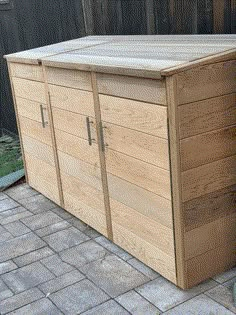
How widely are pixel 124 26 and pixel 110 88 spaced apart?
1.55 m

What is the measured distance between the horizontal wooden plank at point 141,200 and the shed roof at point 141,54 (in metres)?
0.72

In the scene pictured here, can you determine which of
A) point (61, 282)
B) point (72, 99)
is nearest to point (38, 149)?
point (72, 99)

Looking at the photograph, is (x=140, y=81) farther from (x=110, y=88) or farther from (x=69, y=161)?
(x=69, y=161)

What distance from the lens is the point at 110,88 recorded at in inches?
119

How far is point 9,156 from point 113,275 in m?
3.39

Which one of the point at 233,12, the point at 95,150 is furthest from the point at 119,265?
the point at 233,12

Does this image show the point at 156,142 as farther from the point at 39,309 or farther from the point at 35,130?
the point at 35,130

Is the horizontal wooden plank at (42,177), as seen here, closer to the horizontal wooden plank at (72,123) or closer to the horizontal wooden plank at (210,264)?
the horizontal wooden plank at (72,123)

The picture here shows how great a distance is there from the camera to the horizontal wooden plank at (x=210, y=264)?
2.86 metres

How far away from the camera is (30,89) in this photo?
13.5ft

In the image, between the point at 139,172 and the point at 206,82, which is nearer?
the point at 206,82

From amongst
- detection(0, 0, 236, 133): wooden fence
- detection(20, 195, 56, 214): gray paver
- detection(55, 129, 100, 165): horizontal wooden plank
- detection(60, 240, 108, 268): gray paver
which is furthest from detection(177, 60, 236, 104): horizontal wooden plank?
detection(20, 195, 56, 214): gray paver

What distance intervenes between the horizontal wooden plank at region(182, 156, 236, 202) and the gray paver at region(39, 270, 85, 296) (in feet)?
3.06

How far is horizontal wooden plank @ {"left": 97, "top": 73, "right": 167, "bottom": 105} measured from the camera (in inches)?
103
